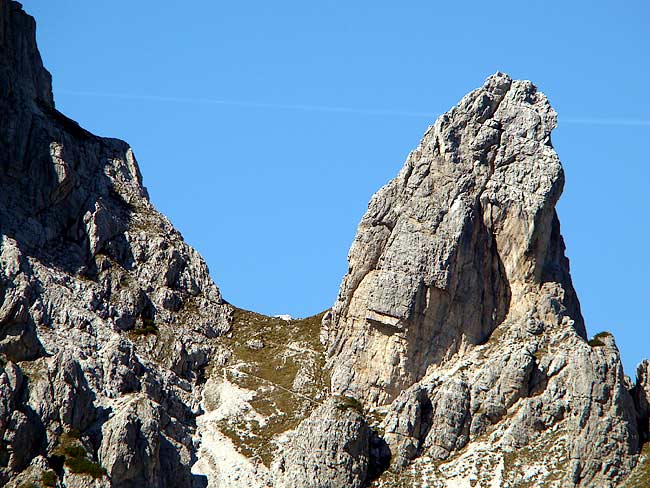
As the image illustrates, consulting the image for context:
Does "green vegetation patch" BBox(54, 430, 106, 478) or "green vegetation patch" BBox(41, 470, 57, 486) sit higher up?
"green vegetation patch" BBox(54, 430, 106, 478)

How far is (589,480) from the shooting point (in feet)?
652

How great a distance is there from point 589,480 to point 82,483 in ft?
147

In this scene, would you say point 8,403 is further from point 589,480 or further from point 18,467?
point 589,480

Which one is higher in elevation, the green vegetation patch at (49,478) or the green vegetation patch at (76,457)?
the green vegetation patch at (76,457)

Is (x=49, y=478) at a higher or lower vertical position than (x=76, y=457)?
lower

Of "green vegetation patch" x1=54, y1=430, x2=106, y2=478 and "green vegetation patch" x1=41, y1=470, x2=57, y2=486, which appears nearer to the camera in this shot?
"green vegetation patch" x1=41, y1=470, x2=57, y2=486

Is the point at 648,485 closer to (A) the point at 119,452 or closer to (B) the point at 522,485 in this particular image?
(B) the point at 522,485

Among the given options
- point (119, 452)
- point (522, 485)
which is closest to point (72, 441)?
Result: point (119, 452)

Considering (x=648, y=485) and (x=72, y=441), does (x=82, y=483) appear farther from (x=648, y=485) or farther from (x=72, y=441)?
(x=648, y=485)

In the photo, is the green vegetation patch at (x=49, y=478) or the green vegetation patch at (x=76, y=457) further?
the green vegetation patch at (x=76, y=457)

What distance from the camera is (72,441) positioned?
199250 millimetres

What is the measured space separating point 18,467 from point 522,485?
4464 centimetres

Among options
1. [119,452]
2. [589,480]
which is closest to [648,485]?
[589,480]

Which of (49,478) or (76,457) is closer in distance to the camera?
(49,478)
